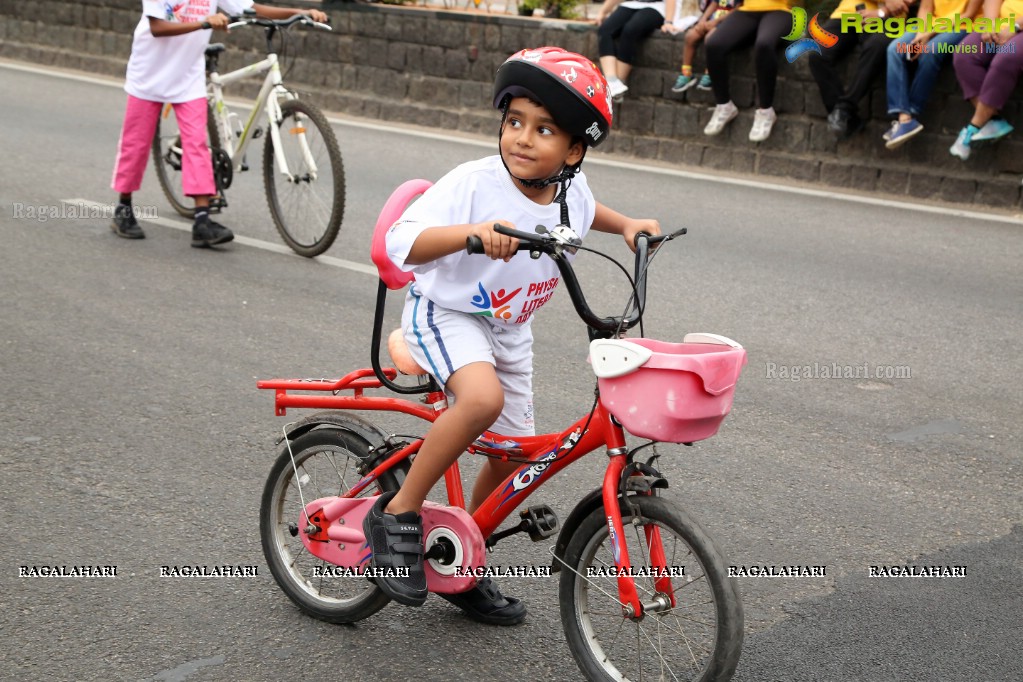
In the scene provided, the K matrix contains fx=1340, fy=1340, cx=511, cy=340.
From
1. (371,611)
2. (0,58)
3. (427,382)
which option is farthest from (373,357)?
(0,58)

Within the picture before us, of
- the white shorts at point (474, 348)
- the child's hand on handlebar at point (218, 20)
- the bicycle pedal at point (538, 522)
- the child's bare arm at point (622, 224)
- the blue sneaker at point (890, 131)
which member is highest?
the child's hand on handlebar at point (218, 20)

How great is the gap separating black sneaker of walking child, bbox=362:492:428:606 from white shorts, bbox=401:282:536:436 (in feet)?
1.16

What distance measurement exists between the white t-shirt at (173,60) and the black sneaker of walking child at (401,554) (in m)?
5.33

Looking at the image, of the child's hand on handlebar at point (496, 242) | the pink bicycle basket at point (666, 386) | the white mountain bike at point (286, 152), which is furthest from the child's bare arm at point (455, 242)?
the white mountain bike at point (286, 152)

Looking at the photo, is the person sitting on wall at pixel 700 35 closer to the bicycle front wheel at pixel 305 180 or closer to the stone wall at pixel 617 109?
the stone wall at pixel 617 109

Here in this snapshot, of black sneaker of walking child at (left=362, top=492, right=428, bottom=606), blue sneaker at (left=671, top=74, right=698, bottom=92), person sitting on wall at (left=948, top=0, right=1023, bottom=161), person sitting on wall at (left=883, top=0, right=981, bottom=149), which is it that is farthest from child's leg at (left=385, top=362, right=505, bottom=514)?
blue sneaker at (left=671, top=74, right=698, bottom=92)

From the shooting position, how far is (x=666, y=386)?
2.93 m

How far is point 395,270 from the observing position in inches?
135

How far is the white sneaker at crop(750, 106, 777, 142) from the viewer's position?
11273 millimetres

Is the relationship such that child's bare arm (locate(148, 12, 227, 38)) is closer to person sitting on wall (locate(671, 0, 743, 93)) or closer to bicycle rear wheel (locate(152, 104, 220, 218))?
bicycle rear wheel (locate(152, 104, 220, 218))

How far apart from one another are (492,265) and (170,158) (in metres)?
5.95

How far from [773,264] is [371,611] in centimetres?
510

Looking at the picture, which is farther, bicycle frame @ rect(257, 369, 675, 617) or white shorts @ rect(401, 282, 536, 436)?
white shorts @ rect(401, 282, 536, 436)

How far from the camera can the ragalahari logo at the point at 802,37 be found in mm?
10789
